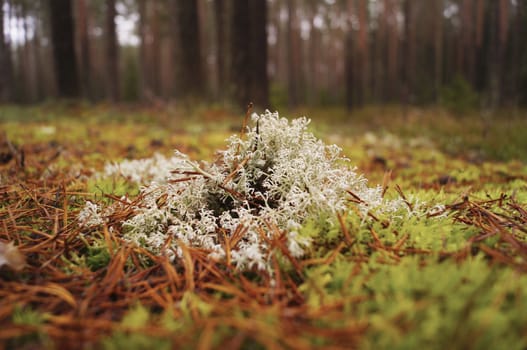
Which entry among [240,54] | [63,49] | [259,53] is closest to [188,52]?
[240,54]

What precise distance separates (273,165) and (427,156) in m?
3.93

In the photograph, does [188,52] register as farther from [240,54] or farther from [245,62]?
[245,62]

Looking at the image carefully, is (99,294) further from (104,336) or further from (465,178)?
(465,178)

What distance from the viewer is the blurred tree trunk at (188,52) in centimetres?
1211

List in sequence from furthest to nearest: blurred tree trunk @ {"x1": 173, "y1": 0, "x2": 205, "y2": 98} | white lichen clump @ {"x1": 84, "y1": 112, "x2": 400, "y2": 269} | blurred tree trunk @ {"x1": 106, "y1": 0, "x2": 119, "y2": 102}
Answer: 1. blurred tree trunk @ {"x1": 106, "y1": 0, "x2": 119, "y2": 102}
2. blurred tree trunk @ {"x1": 173, "y1": 0, "x2": 205, "y2": 98}
3. white lichen clump @ {"x1": 84, "y1": 112, "x2": 400, "y2": 269}

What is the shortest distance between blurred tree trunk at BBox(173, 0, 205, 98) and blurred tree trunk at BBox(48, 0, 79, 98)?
3.64 meters

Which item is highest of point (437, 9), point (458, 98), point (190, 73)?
point (437, 9)

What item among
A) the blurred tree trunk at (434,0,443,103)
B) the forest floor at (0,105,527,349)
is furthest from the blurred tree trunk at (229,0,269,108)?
→ the blurred tree trunk at (434,0,443,103)

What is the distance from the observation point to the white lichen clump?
1601 mm

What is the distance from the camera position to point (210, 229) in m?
1.73

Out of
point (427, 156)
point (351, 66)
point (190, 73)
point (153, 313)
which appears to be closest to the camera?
point (153, 313)

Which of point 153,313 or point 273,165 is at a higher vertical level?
point 273,165

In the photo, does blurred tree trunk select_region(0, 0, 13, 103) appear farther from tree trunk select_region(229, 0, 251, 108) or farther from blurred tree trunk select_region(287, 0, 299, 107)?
blurred tree trunk select_region(287, 0, 299, 107)

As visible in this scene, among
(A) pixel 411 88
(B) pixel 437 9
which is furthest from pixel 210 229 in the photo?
(B) pixel 437 9
